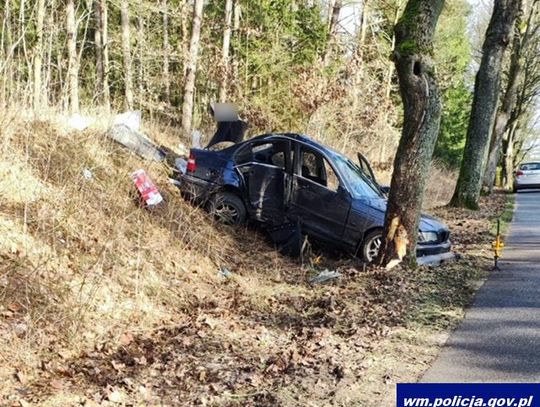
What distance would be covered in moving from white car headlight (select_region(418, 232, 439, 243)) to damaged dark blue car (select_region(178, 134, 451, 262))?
0.06 ft

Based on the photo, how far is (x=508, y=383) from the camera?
4.18 metres

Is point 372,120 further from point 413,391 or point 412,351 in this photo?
point 413,391

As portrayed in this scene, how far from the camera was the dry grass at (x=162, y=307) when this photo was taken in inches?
168

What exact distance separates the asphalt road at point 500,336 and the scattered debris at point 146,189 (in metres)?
4.94

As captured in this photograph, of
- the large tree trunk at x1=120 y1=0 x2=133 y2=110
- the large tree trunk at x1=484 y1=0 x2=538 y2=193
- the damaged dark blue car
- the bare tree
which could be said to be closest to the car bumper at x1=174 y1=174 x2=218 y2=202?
the damaged dark blue car

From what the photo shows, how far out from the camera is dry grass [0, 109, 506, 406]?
4.27 meters

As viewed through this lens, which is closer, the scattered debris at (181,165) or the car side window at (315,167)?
the car side window at (315,167)

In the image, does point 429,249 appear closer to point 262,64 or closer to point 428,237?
point 428,237

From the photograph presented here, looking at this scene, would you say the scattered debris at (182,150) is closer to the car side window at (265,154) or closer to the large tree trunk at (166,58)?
the car side window at (265,154)

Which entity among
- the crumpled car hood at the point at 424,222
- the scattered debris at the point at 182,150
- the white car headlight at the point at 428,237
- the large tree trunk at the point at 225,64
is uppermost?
the large tree trunk at the point at 225,64

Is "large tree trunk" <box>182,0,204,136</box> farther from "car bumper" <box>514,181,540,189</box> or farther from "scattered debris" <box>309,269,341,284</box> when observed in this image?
"car bumper" <box>514,181,540,189</box>

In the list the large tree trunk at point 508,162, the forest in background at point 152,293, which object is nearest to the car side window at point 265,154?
the forest in background at point 152,293

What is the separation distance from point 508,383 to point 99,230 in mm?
4905

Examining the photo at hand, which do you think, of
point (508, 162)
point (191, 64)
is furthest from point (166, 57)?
point (508, 162)
